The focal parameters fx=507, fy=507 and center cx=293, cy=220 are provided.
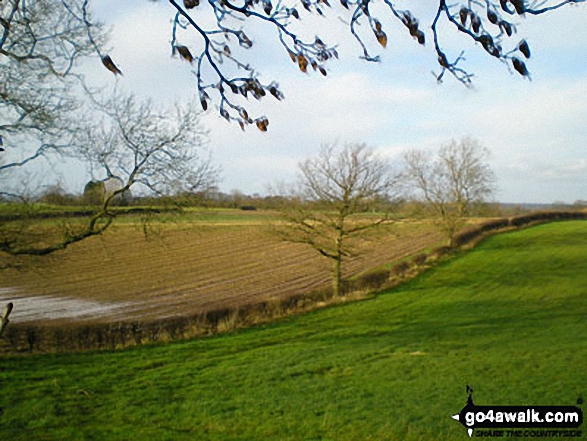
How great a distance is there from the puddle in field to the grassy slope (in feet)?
29.4

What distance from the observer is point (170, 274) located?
34.3 m

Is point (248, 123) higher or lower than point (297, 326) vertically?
higher

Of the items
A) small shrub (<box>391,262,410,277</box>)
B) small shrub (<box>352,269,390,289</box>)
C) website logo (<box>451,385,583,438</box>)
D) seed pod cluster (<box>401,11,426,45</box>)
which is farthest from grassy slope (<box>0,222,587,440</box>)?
small shrub (<box>391,262,410,277</box>)

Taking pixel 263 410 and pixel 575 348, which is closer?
pixel 263 410

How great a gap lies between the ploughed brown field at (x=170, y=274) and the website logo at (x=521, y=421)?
29.2 ft

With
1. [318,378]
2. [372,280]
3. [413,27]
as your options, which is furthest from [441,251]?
[413,27]

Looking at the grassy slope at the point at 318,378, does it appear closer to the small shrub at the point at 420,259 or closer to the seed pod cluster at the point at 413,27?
the seed pod cluster at the point at 413,27

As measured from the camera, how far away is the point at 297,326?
801 inches

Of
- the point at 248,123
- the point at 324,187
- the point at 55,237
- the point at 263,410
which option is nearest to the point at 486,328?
the point at 324,187

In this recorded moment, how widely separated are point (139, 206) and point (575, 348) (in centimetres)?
1309

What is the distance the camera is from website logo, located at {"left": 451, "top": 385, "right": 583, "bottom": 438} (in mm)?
7871

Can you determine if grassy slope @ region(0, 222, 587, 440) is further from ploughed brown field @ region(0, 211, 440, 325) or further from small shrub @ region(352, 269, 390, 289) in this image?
small shrub @ region(352, 269, 390, 289)

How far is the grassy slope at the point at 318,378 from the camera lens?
841cm

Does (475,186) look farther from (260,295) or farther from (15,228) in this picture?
(15,228)
